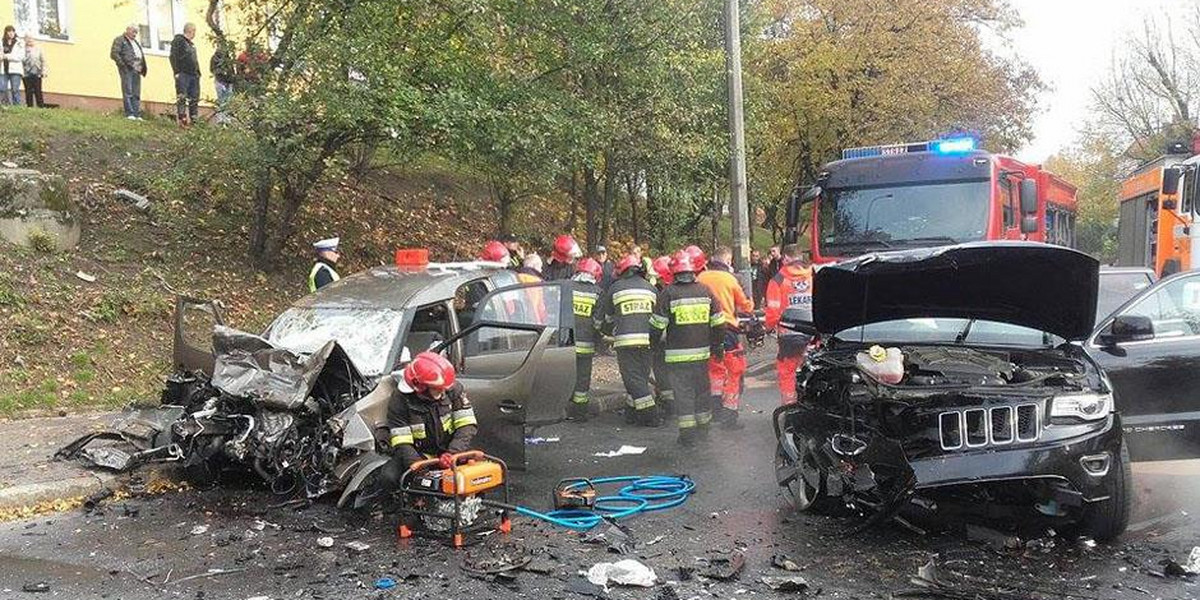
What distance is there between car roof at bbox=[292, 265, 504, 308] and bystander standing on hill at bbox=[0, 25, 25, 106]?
11.4 metres

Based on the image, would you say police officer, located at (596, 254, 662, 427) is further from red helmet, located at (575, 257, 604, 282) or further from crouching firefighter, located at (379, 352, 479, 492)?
crouching firefighter, located at (379, 352, 479, 492)

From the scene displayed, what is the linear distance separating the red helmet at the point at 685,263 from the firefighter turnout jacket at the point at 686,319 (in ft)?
0.16

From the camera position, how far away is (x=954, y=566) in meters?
5.12

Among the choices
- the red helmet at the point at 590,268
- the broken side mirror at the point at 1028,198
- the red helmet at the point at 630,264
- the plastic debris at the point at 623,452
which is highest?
the broken side mirror at the point at 1028,198

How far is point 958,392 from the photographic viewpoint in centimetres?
516


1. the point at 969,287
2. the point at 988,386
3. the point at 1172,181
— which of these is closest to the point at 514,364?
the point at 969,287

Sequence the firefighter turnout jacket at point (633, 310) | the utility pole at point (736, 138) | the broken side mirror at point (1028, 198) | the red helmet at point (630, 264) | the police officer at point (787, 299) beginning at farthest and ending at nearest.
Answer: the utility pole at point (736, 138) → the broken side mirror at point (1028, 198) → the police officer at point (787, 299) → the red helmet at point (630, 264) → the firefighter turnout jacket at point (633, 310)

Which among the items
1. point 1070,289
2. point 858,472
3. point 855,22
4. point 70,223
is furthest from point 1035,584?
point 855,22

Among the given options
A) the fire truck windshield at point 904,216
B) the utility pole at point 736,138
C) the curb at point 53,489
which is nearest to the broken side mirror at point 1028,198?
the fire truck windshield at point 904,216

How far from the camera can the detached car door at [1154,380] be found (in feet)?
20.5

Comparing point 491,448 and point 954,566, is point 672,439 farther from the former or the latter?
point 954,566

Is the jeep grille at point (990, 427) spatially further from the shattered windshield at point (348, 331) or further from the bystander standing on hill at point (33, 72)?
the bystander standing on hill at point (33, 72)

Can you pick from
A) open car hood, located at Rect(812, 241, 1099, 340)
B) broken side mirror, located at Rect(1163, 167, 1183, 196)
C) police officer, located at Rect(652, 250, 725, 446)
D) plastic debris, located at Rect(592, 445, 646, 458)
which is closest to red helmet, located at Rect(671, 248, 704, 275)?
police officer, located at Rect(652, 250, 725, 446)

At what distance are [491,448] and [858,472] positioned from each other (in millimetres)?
2633
